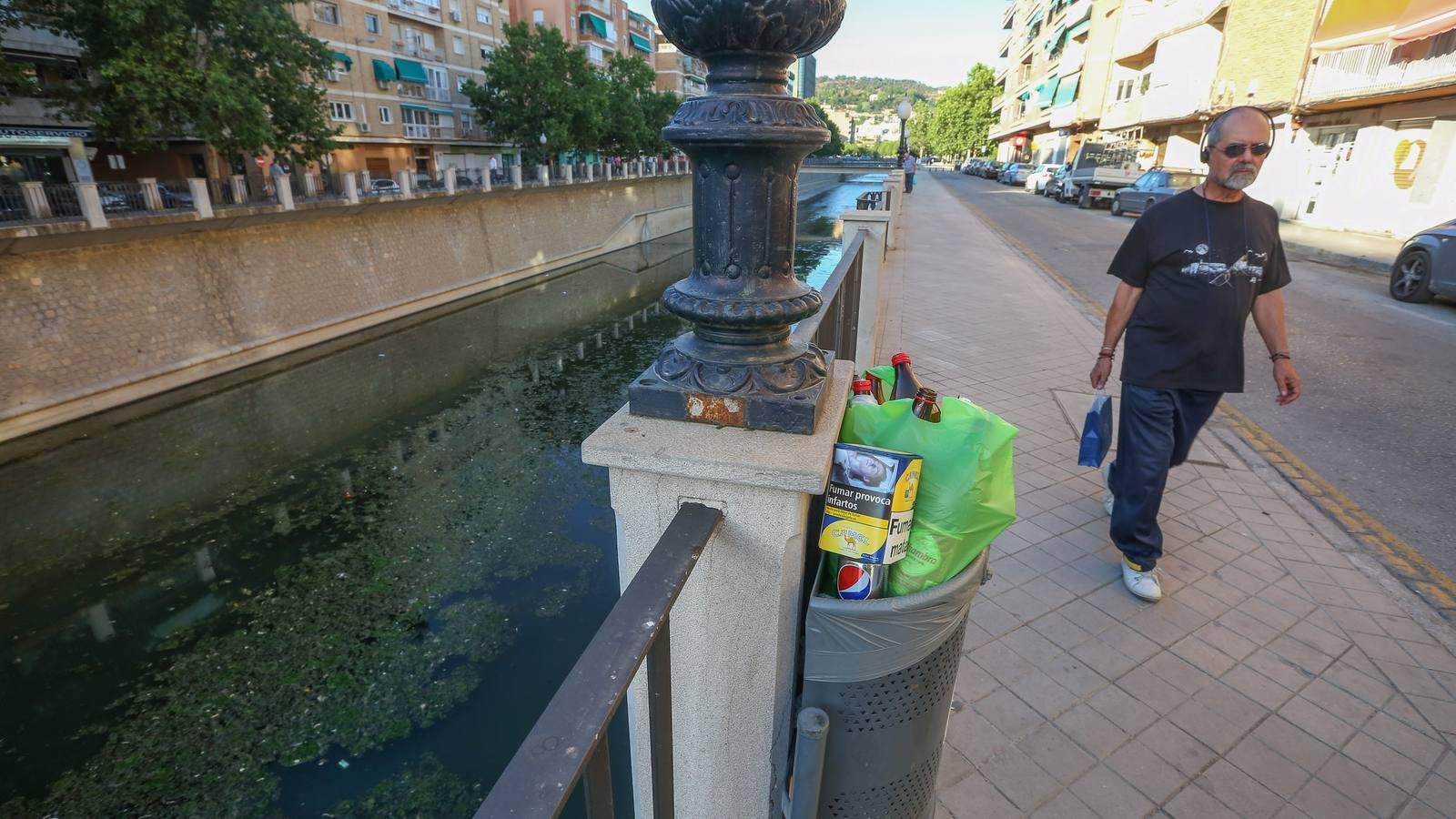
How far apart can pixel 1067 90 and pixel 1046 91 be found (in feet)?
19.5

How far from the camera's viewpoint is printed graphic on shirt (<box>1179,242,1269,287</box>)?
118 inches

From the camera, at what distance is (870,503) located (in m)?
1.54

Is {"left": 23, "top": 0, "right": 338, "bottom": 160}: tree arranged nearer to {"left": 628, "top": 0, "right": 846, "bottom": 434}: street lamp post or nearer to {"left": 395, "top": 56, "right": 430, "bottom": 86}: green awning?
{"left": 395, "top": 56, "right": 430, "bottom": 86}: green awning

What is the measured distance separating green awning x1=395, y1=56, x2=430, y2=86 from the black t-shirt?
35359 millimetres

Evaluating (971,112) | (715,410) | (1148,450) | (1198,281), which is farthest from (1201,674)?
(971,112)

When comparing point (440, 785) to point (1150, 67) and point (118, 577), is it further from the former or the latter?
point (1150, 67)

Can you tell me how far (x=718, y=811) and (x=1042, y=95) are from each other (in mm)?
57528

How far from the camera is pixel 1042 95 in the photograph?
49.8 metres

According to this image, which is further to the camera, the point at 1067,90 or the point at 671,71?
the point at 671,71

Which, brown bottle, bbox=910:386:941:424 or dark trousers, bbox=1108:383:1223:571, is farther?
dark trousers, bbox=1108:383:1223:571

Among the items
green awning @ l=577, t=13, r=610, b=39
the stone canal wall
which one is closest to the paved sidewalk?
the stone canal wall

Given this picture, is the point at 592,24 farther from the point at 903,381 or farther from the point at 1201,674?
the point at 1201,674

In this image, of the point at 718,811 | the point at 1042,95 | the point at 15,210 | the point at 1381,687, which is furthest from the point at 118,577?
the point at 1042,95

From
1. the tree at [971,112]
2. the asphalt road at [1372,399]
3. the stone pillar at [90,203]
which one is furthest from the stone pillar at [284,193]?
the tree at [971,112]
